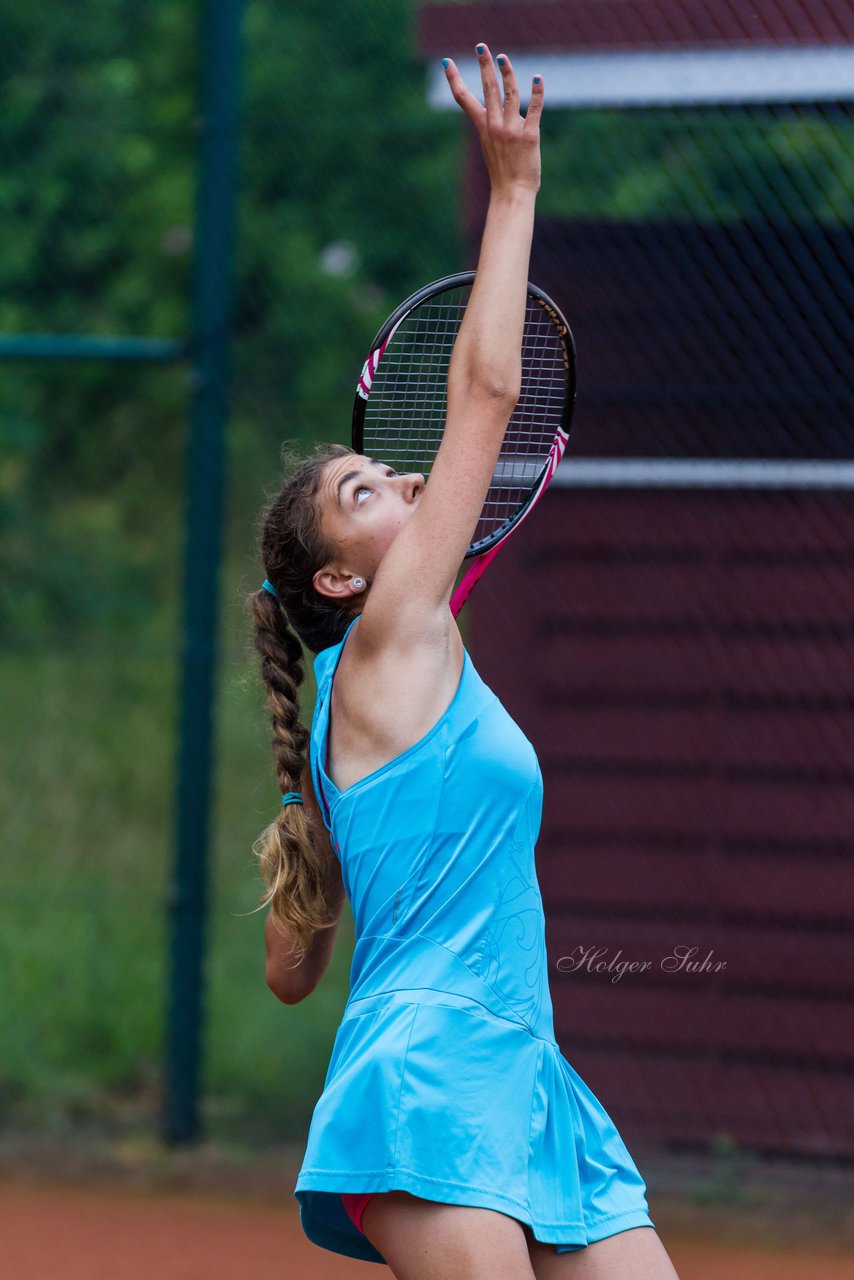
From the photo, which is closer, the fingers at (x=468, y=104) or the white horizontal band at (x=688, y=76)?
the fingers at (x=468, y=104)

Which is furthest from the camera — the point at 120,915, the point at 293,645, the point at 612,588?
A: the point at 120,915

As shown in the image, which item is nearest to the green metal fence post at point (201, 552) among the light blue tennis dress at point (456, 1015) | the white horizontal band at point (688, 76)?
the white horizontal band at point (688, 76)

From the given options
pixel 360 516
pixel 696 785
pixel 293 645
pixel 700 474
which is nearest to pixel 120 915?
pixel 696 785

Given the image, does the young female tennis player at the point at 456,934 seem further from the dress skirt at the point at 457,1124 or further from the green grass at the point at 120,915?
the green grass at the point at 120,915

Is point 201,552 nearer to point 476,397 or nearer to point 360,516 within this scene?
point 360,516

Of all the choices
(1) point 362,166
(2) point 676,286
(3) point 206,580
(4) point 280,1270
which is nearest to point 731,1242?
(4) point 280,1270

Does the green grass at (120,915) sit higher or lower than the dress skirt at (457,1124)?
lower

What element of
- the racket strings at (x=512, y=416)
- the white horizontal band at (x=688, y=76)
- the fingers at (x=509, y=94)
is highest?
the white horizontal band at (x=688, y=76)

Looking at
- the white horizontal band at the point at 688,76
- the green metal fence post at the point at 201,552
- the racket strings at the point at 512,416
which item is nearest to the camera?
the racket strings at the point at 512,416

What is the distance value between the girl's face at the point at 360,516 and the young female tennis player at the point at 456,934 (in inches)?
2.8

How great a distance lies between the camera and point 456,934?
6.39 ft

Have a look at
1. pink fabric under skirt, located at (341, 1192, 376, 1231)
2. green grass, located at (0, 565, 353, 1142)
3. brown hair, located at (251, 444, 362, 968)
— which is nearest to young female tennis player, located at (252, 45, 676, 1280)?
pink fabric under skirt, located at (341, 1192, 376, 1231)

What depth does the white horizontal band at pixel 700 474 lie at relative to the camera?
158 inches

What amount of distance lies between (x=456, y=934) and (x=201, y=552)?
2.42 meters
